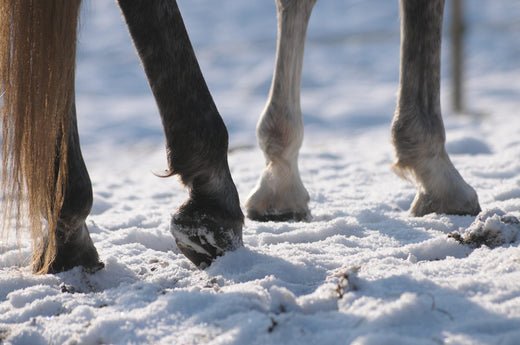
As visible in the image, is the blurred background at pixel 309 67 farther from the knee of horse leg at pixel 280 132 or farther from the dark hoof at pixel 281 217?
the dark hoof at pixel 281 217

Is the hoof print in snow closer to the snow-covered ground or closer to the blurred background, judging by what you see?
the snow-covered ground

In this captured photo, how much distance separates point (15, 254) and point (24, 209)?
1.07 feet

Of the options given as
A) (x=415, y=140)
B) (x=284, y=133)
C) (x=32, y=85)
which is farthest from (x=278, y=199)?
(x=32, y=85)

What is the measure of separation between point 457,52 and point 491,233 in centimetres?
699

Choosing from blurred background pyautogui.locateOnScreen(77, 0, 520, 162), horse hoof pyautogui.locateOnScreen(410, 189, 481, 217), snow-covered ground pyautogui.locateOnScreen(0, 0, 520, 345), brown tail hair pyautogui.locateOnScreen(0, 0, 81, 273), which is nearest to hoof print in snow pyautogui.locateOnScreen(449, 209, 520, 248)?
snow-covered ground pyautogui.locateOnScreen(0, 0, 520, 345)

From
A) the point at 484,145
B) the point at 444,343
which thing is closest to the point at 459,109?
the point at 484,145

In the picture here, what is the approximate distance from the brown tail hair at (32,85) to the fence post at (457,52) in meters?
7.35

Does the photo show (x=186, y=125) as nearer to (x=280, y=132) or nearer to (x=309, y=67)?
(x=280, y=132)

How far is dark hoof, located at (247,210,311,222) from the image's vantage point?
10.9 ft

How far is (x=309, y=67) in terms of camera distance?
1345 centimetres

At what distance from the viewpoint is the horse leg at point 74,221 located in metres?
2.35

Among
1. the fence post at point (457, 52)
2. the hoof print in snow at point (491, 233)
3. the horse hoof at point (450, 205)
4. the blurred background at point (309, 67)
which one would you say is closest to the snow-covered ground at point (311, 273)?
the hoof print in snow at point (491, 233)

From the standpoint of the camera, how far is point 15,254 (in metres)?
2.65

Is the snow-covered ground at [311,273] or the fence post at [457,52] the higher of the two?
the fence post at [457,52]
